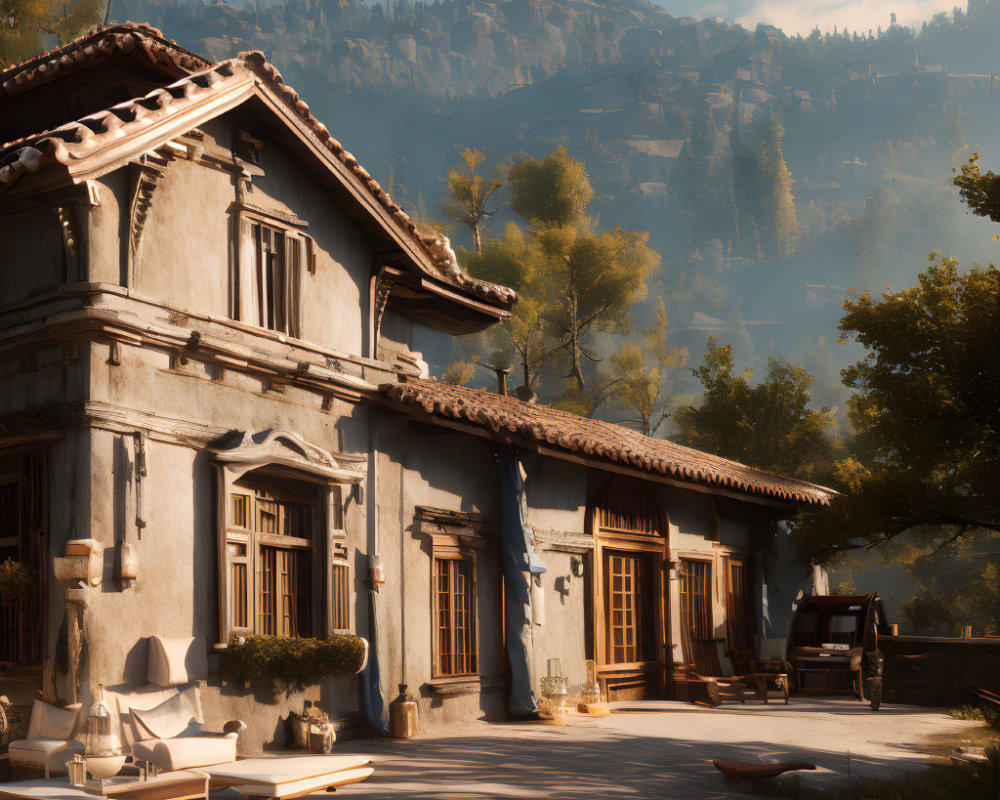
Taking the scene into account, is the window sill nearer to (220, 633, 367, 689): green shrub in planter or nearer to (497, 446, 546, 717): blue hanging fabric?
(497, 446, 546, 717): blue hanging fabric

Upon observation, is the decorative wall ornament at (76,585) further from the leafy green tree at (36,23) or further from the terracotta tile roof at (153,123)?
the leafy green tree at (36,23)

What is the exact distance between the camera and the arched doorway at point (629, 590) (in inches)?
623

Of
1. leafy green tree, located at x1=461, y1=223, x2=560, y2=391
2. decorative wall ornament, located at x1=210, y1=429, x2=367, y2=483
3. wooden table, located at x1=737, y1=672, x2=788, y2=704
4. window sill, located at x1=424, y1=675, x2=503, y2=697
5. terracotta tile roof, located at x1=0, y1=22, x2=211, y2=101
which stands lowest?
wooden table, located at x1=737, y1=672, x2=788, y2=704

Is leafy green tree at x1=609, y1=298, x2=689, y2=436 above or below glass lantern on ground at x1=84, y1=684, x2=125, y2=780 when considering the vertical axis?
above

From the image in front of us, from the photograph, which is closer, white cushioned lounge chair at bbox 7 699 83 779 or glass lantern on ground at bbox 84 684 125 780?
glass lantern on ground at bbox 84 684 125 780

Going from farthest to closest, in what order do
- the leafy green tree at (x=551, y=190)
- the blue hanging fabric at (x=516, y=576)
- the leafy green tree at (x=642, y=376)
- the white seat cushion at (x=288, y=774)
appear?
the leafy green tree at (x=642, y=376), the leafy green tree at (x=551, y=190), the blue hanging fabric at (x=516, y=576), the white seat cushion at (x=288, y=774)

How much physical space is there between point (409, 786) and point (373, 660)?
3.35 m

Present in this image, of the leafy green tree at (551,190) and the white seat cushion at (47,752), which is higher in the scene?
the leafy green tree at (551,190)

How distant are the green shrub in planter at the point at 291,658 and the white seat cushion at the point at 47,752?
5.53ft

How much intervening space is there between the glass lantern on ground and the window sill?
460 centimetres

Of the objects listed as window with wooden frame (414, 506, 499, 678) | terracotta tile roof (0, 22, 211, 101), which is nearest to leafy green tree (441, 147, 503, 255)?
window with wooden frame (414, 506, 499, 678)

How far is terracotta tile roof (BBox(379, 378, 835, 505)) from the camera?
41.8 ft

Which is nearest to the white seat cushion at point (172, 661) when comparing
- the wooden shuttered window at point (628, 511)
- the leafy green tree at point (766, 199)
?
the wooden shuttered window at point (628, 511)

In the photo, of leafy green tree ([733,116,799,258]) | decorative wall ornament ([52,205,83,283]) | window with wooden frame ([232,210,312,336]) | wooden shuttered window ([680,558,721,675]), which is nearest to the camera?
decorative wall ornament ([52,205,83,283])
